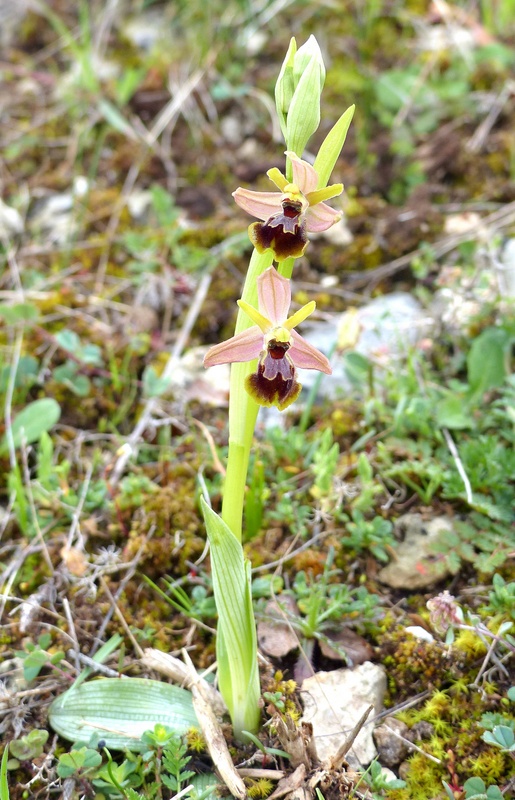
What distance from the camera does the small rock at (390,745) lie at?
1850 mm

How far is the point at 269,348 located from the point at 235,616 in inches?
26.3

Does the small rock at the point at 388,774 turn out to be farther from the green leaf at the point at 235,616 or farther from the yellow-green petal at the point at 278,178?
the yellow-green petal at the point at 278,178

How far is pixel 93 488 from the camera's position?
8.20 feet

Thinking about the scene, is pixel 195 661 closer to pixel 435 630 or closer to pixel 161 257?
pixel 435 630

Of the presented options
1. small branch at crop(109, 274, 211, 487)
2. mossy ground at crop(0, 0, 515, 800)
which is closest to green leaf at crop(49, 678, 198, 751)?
mossy ground at crop(0, 0, 515, 800)

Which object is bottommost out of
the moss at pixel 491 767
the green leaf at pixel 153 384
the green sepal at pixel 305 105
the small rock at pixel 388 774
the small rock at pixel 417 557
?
the small rock at pixel 388 774

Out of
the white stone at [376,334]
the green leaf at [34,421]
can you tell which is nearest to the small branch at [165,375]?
the green leaf at [34,421]

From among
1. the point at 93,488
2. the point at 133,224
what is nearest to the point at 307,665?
the point at 93,488

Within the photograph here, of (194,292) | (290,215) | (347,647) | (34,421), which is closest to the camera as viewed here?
(290,215)

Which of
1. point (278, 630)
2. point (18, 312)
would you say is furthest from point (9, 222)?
point (278, 630)

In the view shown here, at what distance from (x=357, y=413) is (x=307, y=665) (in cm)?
102

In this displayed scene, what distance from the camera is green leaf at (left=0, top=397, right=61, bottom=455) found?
2596 millimetres

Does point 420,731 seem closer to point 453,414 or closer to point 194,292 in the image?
point 453,414

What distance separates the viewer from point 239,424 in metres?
1.77
